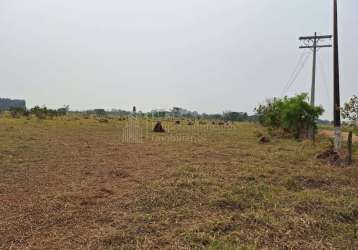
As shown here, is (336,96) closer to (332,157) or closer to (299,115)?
(332,157)

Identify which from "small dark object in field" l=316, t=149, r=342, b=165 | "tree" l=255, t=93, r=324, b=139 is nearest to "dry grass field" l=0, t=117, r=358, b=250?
"small dark object in field" l=316, t=149, r=342, b=165

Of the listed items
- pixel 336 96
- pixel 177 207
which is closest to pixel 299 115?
pixel 336 96

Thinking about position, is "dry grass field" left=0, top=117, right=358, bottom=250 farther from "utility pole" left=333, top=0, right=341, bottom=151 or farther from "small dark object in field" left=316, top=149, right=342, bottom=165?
"utility pole" left=333, top=0, right=341, bottom=151

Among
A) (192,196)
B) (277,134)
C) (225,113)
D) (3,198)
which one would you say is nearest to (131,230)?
(192,196)

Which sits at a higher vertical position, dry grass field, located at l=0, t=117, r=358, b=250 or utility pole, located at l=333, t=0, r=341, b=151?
utility pole, located at l=333, t=0, r=341, b=151

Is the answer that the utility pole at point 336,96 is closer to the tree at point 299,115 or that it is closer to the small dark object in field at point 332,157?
the small dark object in field at point 332,157

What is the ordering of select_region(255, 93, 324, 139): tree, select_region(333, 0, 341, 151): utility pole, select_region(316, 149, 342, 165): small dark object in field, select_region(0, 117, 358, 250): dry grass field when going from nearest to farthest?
1. select_region(0, 117, 358, 250): dry grass field
2. select_region(316, 149, 342, 165): small dark object in field
3. select_region(333, 0, 341, 151): utility pole
4. select_region(255, 93, 324, 139): tree

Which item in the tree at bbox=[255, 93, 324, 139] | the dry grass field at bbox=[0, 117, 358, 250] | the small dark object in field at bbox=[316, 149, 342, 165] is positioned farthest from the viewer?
the tree at bbox=[255, 93, 324, 139]

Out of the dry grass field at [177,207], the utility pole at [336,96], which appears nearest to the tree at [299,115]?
the utility pole at [336,96]

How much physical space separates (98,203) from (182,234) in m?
1.74

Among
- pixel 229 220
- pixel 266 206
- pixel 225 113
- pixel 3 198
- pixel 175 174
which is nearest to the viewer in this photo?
pixel 229 220

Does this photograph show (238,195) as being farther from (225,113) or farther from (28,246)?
(225,113)

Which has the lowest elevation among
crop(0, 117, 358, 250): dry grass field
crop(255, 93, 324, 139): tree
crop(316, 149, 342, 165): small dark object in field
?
crop(0, 117, 358, 250): dry grass field

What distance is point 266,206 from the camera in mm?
4312
